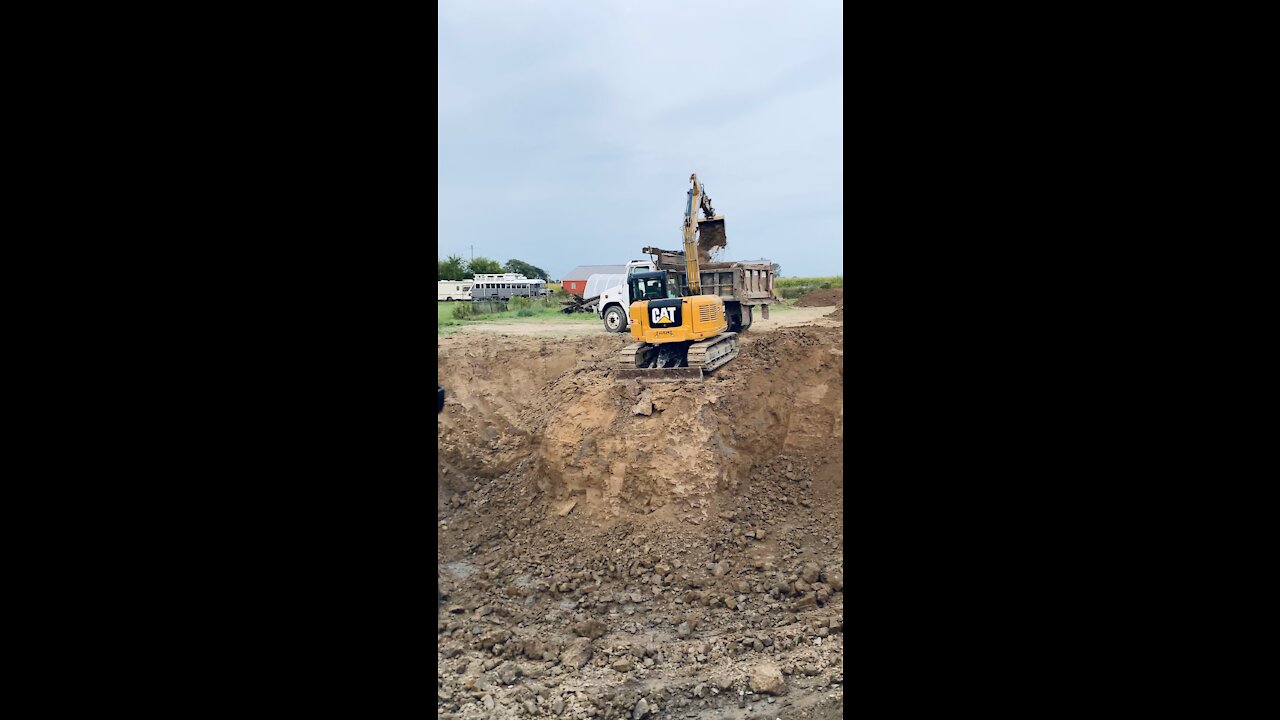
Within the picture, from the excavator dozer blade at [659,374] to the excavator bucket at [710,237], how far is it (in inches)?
158

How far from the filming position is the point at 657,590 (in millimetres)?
8320

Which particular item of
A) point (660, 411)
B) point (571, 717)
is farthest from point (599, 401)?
point (571, 717)

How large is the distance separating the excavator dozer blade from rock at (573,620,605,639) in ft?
13.7

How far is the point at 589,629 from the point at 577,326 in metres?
9.50

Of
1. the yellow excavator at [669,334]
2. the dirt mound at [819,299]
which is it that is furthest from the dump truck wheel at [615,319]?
the dirt mound at [819,299]

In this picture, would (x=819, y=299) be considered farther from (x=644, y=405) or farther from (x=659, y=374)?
(x=644, y=405)

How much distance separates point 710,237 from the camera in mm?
14156

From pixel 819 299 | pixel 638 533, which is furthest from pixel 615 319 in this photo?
pixel 638 533

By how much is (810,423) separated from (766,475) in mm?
1126

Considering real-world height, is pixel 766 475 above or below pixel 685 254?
below

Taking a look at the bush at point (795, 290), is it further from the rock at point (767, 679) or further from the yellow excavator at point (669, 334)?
the rock at point (767, 679)

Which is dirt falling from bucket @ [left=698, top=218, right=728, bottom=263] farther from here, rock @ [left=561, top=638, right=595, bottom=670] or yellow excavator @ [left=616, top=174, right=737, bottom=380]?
rock @ [left=561, top=638, right=595, bottom=670]

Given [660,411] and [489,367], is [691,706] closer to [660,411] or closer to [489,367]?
[660,411]

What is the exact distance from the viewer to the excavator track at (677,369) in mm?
11055
